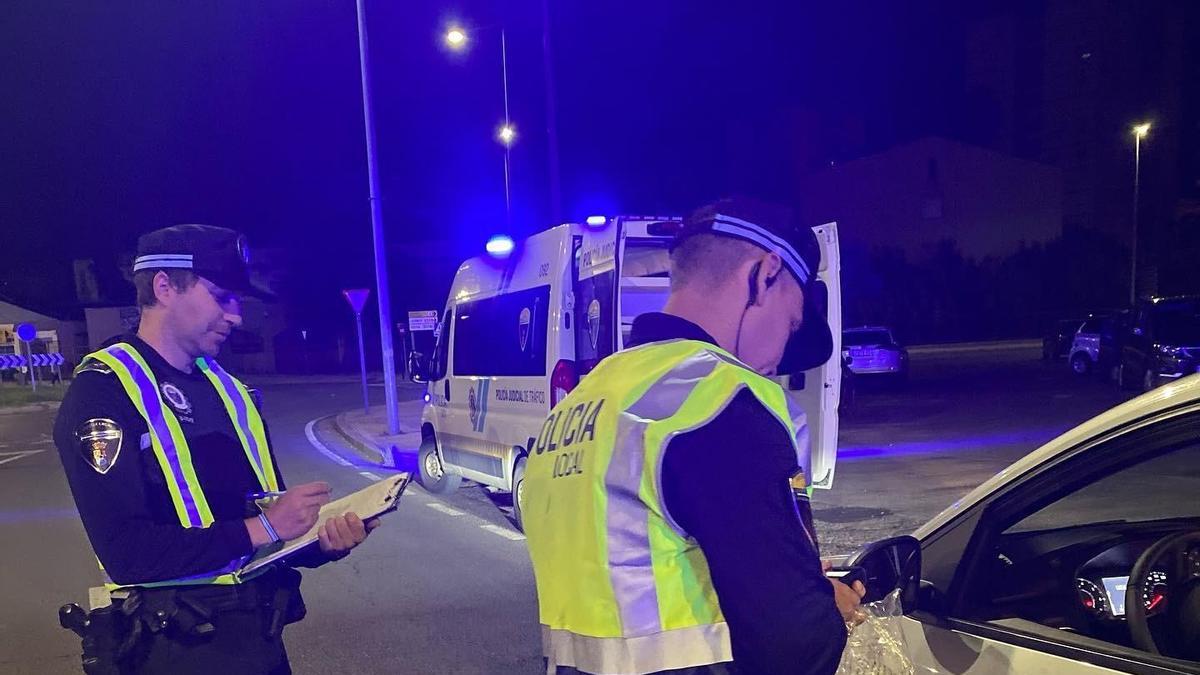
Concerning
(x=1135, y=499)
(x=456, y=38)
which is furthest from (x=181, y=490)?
(x=456, y=38)

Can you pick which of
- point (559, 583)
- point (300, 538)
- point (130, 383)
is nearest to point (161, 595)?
point (300, 538)

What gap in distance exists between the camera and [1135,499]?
699 cm

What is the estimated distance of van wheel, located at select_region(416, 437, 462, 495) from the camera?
9.34 m

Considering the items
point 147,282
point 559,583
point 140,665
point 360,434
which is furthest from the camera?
point 360,434

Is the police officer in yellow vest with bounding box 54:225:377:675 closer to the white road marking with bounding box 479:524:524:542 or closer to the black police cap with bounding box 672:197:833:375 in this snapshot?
the black police cap with bounding box 672:197:833:375

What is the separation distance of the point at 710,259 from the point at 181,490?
141 centimetres

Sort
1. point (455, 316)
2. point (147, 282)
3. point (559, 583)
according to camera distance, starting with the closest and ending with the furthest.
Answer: point (559, 583) < point (147, 282) < point (455, 316)

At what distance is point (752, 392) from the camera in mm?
1242

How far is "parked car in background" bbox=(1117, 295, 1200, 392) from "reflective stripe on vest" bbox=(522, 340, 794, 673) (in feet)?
38.1

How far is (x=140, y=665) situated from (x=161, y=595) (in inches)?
6.5

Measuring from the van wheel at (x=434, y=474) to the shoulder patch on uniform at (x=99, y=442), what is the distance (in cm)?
741

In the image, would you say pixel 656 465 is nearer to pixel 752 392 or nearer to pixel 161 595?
pixel 752 392

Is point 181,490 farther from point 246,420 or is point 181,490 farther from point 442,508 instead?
point 442,508

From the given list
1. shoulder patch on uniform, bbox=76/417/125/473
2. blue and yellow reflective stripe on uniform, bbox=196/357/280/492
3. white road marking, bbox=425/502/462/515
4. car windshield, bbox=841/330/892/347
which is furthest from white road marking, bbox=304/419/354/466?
car windshield, bbox=841/330/892/347
